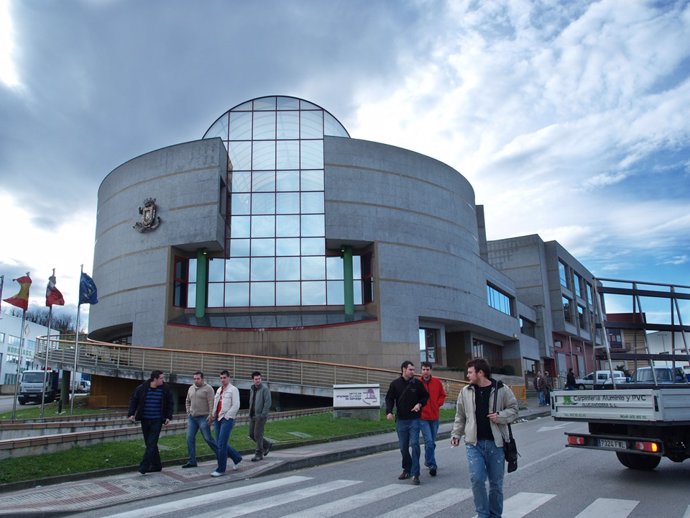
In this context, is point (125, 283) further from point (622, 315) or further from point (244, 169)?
point (622, 315)

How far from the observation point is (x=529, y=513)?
6.34 meters

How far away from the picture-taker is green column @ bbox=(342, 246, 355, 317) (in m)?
33.3

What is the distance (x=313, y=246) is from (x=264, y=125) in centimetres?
852

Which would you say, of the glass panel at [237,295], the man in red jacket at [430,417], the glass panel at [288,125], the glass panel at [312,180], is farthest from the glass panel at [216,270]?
the man in red jacket at [430,417]

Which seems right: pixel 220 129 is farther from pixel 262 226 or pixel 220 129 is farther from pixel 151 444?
pixel 151 444

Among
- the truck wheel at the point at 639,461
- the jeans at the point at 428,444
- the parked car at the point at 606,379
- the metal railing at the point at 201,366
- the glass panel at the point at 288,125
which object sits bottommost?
the truck wheel at the point at 639,461

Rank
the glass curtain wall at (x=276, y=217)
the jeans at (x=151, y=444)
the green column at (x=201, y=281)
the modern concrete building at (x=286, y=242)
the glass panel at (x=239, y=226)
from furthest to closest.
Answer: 1. the glass panel at (x=239, y=226)
2. the glass curtain wall at (x=276, y=217)
3. the green column at (x=201, y=281)
4. the modern concrete building at (x=286, y=242)
5. the jeans at (x=151, y=444)

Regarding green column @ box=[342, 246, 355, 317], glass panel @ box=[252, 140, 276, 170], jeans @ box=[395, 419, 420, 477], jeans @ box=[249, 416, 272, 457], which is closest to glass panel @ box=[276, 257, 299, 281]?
green column @ box=[342, 246, 355, 317]

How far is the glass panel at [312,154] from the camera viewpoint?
115ft

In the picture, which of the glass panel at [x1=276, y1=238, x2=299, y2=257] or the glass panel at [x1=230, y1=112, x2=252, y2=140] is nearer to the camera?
the glass panel at [x1=276, y1=238, x2=299, y2=257]

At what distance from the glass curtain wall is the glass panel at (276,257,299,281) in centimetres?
6

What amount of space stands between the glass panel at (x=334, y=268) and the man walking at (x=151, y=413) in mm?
24181

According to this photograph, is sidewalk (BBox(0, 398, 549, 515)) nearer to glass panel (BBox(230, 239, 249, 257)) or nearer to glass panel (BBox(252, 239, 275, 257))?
glass panel (BBox(252, 239, 275, 257))

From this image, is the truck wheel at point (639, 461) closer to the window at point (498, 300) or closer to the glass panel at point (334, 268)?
the glass panel at point (334, 268)
